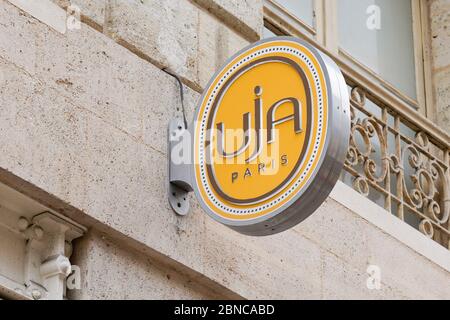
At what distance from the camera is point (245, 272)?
8.38 metres

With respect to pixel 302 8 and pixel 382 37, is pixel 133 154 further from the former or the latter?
pixel 382 37

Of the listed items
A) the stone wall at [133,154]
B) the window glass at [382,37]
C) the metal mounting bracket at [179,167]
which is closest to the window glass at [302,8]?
the window glass at [382,37]

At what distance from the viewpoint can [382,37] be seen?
11742mm

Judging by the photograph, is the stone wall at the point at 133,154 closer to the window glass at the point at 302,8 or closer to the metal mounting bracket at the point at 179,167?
the metal mounting bracket at the point at 179,167

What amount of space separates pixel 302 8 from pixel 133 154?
3.27 metres

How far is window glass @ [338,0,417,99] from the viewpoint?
37.1ft

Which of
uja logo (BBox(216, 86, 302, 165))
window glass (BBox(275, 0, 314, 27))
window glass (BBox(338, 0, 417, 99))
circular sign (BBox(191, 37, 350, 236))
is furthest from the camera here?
window glass (BBox(338, 0, 417, 99))

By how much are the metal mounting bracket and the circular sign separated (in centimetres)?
18

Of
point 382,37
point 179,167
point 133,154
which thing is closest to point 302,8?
point 382,37

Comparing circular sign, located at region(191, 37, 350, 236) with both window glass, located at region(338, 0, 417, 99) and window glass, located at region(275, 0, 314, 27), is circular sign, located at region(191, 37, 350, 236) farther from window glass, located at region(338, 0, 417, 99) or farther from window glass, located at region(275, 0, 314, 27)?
window glass, located at region(338, 0, 417, 99)

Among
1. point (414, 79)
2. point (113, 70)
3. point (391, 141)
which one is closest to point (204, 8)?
point (113, 70)

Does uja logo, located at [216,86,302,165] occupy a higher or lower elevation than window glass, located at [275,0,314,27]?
lower

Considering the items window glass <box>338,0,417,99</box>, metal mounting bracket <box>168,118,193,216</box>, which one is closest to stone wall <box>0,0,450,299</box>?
metal mounting bracket <box>168,118,193,216</box>

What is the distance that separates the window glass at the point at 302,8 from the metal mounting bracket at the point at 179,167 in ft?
8.67
